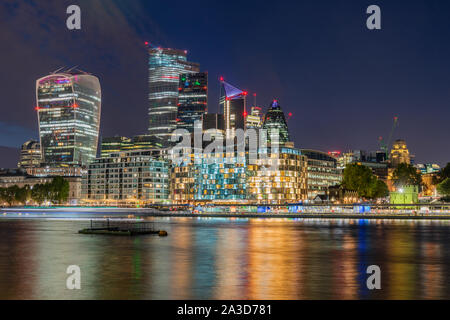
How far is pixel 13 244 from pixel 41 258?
57.3 feet

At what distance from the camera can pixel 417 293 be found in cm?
2711

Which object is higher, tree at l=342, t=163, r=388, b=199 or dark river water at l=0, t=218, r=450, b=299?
tree at l=342, t=163, r=388, b=199

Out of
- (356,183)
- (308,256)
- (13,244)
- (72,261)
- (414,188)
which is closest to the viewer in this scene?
(72,261)

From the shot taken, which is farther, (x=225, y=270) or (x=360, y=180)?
(x=360, y=180)

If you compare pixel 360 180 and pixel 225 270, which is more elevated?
pixel 360 180

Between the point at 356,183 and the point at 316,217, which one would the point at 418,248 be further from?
the point at 356,183

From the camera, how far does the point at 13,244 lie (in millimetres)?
59156

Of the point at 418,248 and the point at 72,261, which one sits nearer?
the point at 72,261

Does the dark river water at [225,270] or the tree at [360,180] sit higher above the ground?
the tree at [360,180]

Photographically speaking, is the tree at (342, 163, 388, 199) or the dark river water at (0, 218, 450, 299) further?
the tree at (342, 163, 388, 199)

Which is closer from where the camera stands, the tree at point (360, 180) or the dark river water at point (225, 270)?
the dark river water at point (225, 270)
